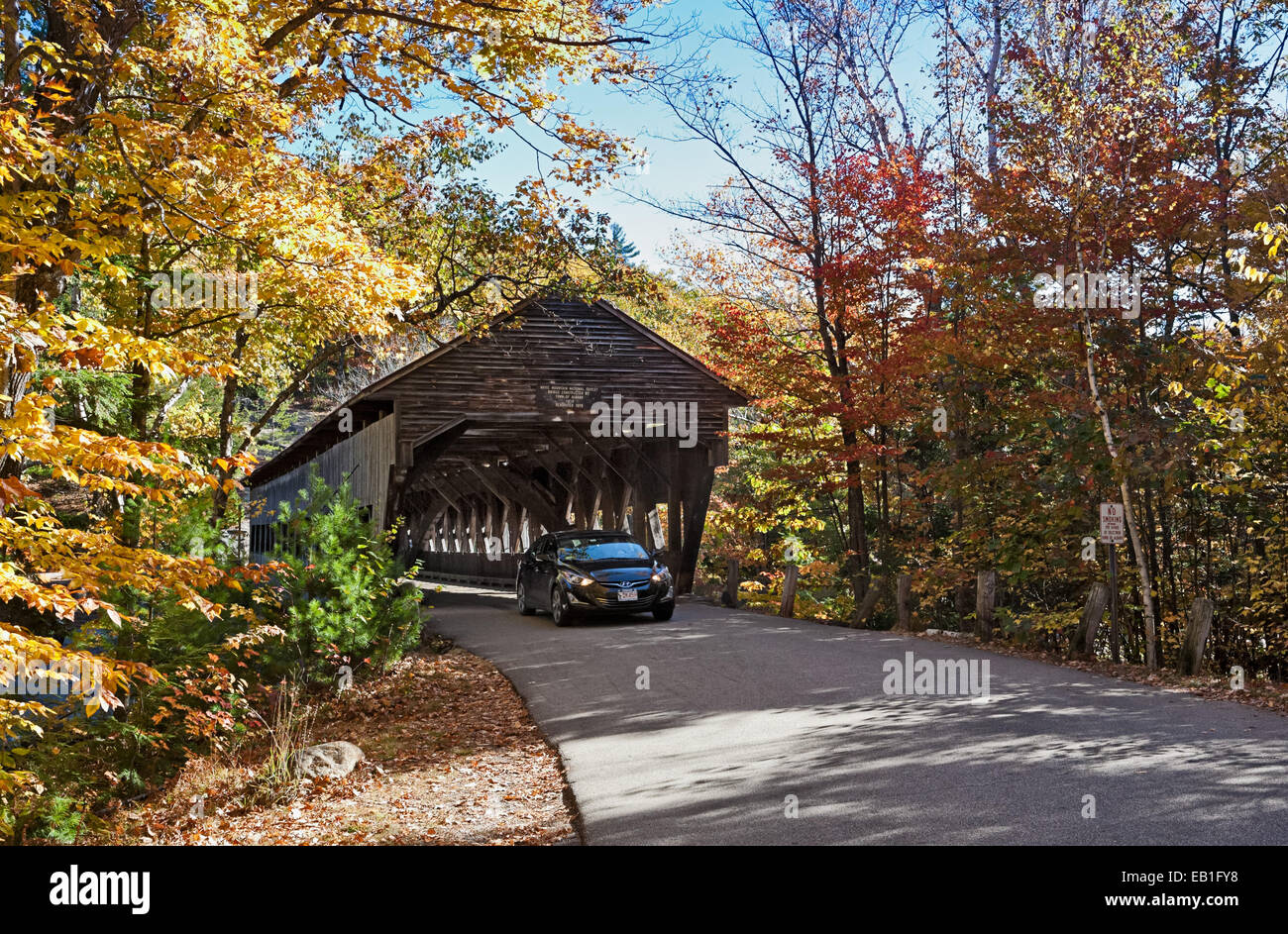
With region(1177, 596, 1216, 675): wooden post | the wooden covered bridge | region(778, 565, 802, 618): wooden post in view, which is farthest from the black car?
region(1177, 596, 1216, 675): wooden post

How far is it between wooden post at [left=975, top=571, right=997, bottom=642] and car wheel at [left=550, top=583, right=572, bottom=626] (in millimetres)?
6452

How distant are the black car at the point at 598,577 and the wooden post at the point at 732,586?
3073mm

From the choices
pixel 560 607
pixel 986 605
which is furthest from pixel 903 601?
pixel 560 607

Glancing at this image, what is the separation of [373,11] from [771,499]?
1156 cm

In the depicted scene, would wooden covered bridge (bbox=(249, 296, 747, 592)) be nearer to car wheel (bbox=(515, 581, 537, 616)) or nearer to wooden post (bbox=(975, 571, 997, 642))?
car wheel (bbox=(515, 581, 537, 616))

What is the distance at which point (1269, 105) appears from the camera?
567 inches

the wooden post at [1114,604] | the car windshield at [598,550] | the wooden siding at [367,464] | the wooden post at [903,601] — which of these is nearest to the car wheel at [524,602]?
the car windshield at [598,550]

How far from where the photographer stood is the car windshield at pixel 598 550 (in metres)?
17.3

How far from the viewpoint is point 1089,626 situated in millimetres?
11680

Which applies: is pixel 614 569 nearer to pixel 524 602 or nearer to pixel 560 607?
pixel 560 607

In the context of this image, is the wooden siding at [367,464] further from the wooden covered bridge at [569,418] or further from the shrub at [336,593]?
the shrub at [336,593]

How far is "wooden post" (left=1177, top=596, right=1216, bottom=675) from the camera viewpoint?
10.4 m

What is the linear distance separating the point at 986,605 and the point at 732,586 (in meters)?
7.41

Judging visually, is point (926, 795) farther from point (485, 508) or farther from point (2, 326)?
point (485, 508)
